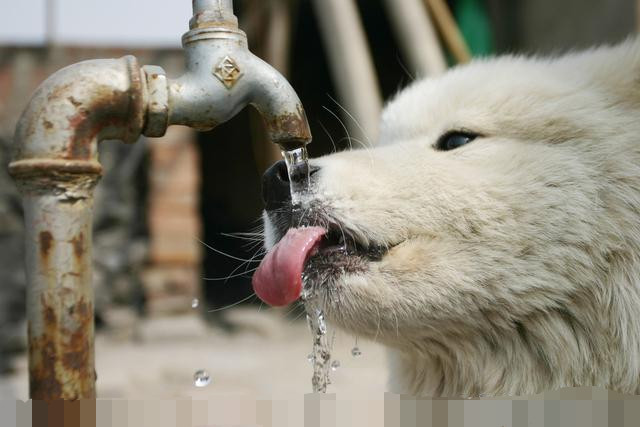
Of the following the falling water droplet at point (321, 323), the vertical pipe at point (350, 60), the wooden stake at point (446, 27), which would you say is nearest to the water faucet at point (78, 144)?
the falling water droplet at point (321, 323)

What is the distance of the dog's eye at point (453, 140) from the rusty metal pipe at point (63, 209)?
0.97 metres

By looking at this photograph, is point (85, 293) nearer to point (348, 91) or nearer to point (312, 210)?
point (312, 210)

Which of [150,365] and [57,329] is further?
[150,365]

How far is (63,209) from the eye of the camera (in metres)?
1.23

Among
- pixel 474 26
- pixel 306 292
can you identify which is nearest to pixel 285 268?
pixel 306 292

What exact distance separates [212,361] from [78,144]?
15.2 feet

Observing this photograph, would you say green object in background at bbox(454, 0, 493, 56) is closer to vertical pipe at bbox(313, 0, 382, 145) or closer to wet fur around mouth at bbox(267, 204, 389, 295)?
vertical pipe at bbox(313, 0, 382, 145)

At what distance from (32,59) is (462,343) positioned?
200 inches

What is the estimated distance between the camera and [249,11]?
234 inches

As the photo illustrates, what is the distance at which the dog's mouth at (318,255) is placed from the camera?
178 centimetres

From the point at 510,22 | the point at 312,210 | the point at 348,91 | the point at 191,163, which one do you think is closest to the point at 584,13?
the point at 510,22

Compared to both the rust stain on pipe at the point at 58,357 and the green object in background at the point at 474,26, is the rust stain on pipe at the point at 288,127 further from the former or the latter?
the green object in background at the point at 474,26

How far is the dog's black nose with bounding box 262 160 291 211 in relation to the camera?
1914mm

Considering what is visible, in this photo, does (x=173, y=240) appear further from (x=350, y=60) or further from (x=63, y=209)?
(x=63, y=209)
